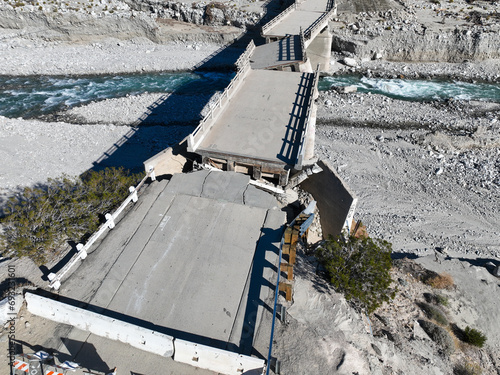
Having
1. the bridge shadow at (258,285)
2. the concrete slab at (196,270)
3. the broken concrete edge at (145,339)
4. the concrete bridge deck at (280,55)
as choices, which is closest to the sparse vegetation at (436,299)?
the bridge shadow at (258,285)

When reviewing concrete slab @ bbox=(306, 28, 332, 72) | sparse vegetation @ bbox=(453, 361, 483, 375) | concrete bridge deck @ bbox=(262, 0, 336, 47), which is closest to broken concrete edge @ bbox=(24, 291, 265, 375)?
sparse vegetation @ bbox=(453, 361, 483, 375)

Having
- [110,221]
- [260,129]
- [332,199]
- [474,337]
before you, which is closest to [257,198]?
[332,199]

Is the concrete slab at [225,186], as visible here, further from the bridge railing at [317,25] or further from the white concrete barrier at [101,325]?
the bridge railing at [317,25]

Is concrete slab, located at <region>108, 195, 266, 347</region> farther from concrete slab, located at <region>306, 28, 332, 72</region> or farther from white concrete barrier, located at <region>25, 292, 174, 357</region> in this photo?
concrete slab, located at <region>306, 28, 332, 72</region>

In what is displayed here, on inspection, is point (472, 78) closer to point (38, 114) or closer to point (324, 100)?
point (324, 100)

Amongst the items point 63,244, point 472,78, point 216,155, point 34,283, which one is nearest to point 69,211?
point 63,244

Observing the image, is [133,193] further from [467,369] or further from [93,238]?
[467,369]
